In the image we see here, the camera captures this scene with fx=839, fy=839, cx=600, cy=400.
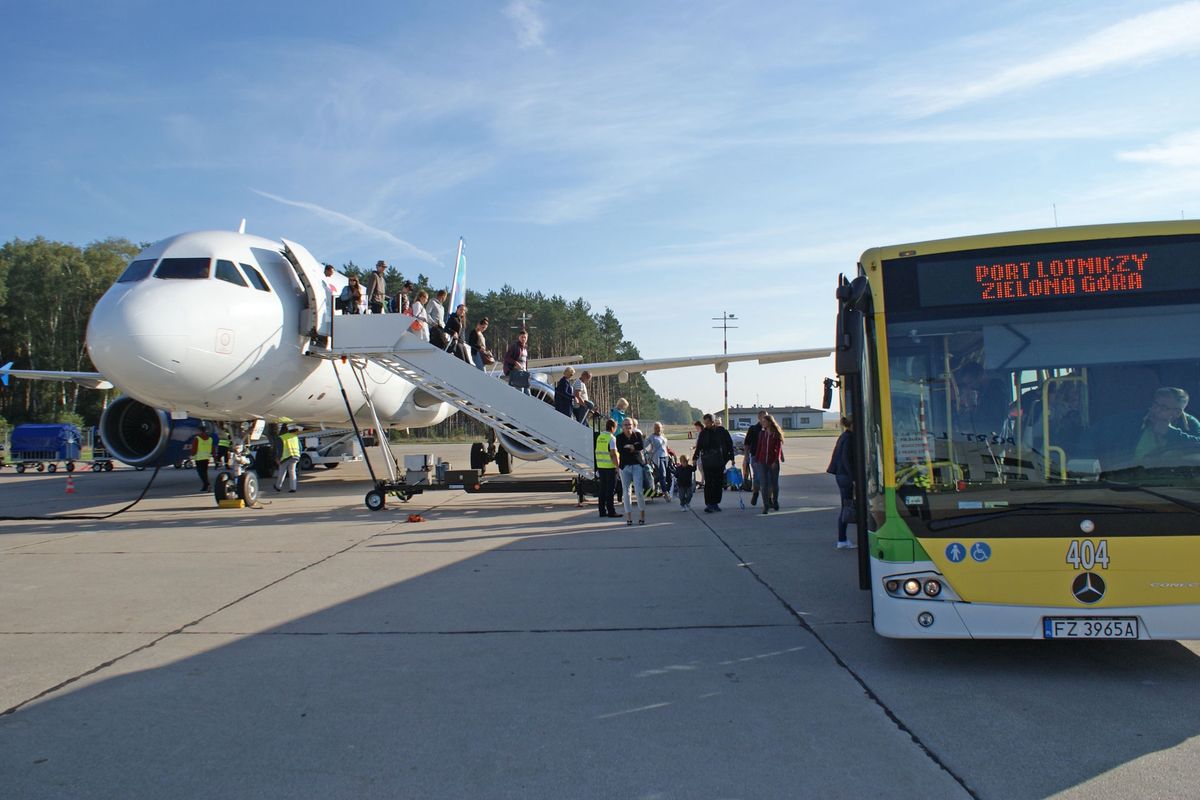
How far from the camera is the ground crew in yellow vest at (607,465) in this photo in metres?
12.8

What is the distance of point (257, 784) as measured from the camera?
3.62 meters

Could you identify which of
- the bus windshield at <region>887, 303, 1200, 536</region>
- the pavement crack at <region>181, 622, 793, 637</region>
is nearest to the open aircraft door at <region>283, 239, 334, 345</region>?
the pavement crack at <region>181, 622, 793, 637</region>

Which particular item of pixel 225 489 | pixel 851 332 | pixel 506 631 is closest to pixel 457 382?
pixel 225 489

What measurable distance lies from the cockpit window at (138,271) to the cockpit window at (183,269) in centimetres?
17

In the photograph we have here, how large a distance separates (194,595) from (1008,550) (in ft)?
22.4

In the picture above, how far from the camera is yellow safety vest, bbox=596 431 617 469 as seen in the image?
12.8 m

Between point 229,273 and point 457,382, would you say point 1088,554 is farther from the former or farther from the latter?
point 229,273

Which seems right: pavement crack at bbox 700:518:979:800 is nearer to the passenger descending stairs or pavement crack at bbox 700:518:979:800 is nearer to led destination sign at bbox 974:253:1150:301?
led destination sign at bbox 974:253:1150:301

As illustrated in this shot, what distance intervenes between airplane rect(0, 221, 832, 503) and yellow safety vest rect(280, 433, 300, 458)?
1.30 m

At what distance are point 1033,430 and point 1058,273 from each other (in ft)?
3.39

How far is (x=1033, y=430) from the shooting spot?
500cm

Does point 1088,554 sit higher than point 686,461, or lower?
lower

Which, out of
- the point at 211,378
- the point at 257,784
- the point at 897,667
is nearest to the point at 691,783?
the point at 257,784

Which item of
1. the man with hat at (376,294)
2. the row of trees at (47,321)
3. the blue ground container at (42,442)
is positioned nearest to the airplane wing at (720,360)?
the man with hat at (376,294)
